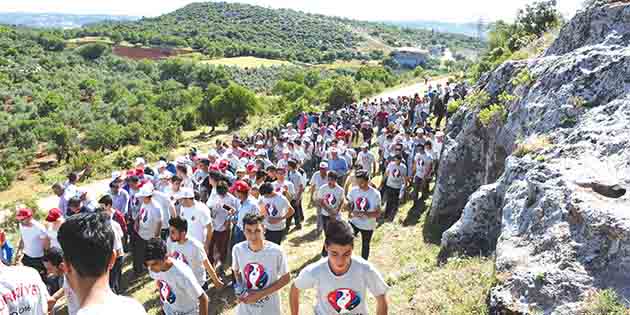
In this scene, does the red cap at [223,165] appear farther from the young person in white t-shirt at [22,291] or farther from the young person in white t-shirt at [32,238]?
the young person in white t-shirt at [22,291]

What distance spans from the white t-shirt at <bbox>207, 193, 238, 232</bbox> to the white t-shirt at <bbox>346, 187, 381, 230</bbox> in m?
1.98

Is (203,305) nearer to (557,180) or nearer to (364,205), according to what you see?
(364,205)

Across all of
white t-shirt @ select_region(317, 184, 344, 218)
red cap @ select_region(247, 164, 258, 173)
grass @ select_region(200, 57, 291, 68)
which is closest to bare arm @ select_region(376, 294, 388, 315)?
white t-shirt @ select_region(317, 184, 344, 218)

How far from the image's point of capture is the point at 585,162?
5824 mm

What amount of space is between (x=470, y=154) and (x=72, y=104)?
2237 inches

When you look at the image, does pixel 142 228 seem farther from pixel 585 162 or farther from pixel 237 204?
pixel 585 162

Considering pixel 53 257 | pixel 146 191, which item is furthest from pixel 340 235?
pixel 146 191

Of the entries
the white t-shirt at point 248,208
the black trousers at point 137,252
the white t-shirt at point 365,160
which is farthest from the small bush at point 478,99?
the black trousers at point 137,252

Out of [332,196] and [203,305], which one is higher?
[203,305]

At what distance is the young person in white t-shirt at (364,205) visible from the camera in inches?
293

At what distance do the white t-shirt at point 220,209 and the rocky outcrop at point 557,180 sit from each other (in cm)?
359

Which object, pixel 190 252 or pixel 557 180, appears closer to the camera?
pixel 190 252

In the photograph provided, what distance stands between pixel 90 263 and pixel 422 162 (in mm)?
9647

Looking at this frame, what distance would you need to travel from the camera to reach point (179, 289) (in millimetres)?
4594
